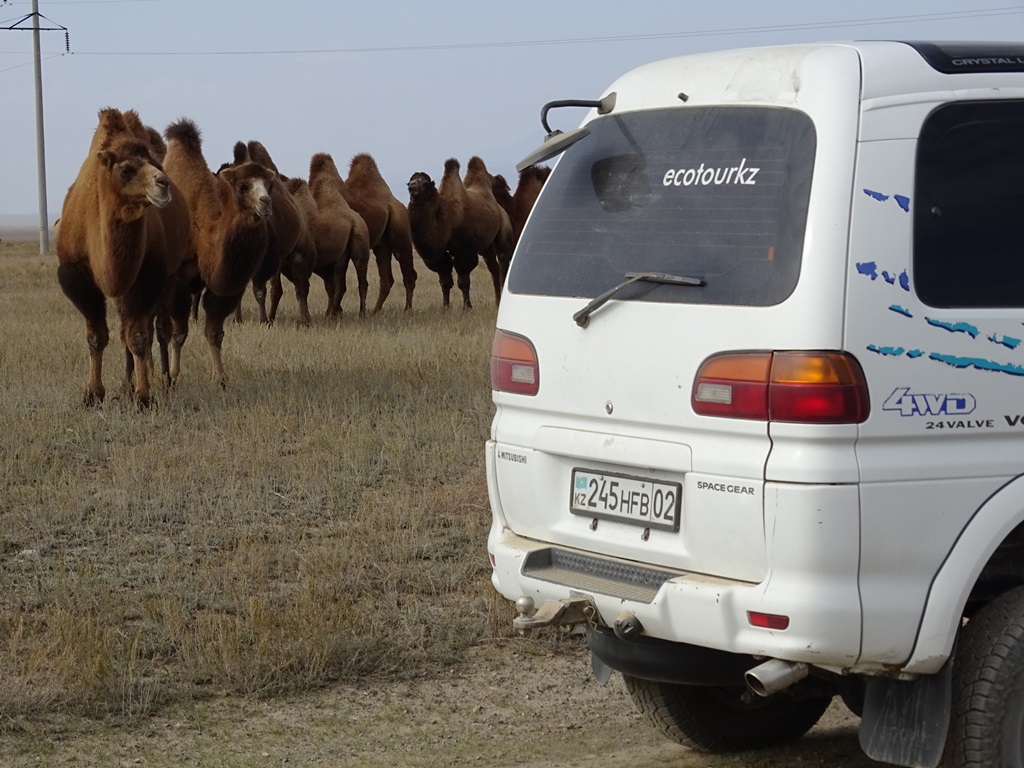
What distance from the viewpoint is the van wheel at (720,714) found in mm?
4844

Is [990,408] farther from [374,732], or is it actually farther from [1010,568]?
[374,732]

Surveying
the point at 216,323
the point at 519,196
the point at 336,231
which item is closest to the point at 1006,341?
the point at 216,323

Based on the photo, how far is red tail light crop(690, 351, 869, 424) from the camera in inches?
144

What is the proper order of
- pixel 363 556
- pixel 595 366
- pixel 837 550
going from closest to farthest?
1. pixel 837 550
2. pixel 595 366
3. pixel 363 556

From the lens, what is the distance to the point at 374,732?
5215 mm

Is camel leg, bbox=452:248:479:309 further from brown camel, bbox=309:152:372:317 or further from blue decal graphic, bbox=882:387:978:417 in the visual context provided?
blue decal graphic, bbox=882:387:978:417

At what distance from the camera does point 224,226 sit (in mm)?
13625

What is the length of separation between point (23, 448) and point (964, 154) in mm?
7390

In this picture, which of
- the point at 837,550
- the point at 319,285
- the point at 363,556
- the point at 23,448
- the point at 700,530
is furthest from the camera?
the point at 319,285

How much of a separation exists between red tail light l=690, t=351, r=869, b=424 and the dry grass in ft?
8.24

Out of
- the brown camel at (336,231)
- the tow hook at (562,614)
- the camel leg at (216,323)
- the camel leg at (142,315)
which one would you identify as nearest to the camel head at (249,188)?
the camel leg at (216,323)

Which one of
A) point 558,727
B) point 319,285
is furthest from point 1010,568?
point 319,285

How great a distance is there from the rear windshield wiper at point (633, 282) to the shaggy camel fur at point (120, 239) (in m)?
7.34

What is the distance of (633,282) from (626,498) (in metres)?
0.61
